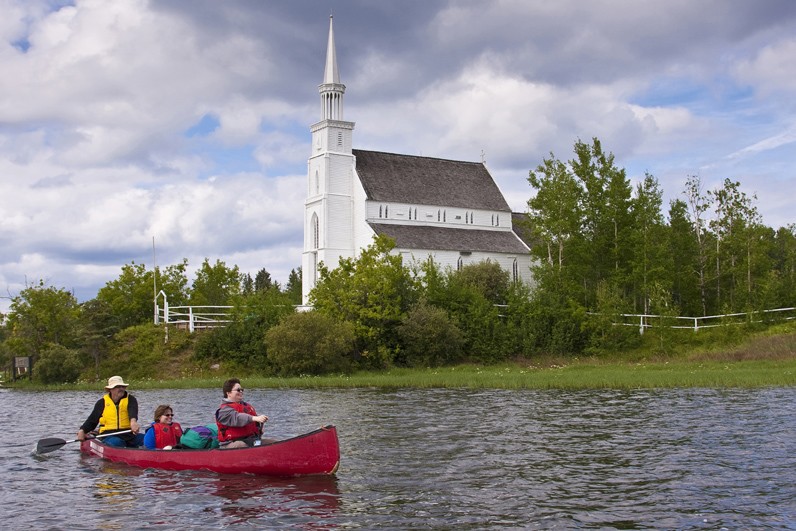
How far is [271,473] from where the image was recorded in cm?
2034

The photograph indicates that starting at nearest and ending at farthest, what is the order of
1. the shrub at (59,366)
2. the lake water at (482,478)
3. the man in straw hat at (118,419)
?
the lake water at (482,478) < the man in straw hat at (118,419) < the shrub at (59,366)

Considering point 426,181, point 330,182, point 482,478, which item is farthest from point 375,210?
point 482,478

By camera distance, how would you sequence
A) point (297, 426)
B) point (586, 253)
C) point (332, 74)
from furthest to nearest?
point (332, 74), point (586, 253), point (297, 426)

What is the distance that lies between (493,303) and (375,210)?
15.8m

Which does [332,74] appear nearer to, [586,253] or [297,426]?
[586,253]

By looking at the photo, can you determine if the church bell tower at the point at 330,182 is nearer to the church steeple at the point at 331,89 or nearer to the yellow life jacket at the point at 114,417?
the church steeple at the point at 331,89

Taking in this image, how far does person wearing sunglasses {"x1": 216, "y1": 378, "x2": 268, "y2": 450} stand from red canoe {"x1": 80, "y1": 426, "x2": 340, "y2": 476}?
0.49 m

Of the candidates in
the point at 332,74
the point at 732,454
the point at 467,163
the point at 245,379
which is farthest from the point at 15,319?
the point at 732,454

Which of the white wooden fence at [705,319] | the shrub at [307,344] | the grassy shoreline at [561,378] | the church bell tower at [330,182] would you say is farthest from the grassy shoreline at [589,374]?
the church bell tower at [330,182]

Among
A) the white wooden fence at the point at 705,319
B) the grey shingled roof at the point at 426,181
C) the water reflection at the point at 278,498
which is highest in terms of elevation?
Answer: the grey shingled roof at the point at 426,181

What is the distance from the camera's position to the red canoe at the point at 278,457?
64.8 feet

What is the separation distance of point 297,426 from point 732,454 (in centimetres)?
1424

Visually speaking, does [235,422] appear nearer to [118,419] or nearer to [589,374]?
[118,419]

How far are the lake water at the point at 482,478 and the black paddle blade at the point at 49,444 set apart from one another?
35cm
